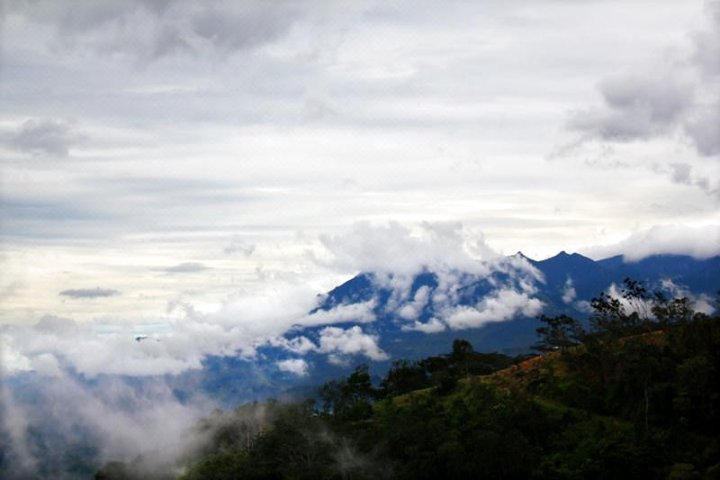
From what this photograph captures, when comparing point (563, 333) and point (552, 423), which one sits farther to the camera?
point (563, 333)

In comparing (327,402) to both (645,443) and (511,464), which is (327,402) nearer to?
(511,464)

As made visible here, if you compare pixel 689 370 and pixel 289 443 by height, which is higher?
pixel 689 370

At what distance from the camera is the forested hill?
101 m

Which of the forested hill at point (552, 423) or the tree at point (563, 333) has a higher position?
the tree at point (563, 333)

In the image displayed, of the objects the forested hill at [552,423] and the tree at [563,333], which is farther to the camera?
the tree at [563,333]

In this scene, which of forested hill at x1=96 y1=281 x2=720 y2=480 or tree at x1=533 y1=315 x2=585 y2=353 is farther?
tree at x1=533 y1=315 x2=585 y2=353

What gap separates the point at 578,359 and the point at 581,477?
46.2 metres

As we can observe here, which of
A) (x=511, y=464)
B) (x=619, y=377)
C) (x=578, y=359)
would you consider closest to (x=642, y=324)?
(x=578, y=359)

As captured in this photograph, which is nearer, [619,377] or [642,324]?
[619,377]

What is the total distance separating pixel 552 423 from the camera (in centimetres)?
11419

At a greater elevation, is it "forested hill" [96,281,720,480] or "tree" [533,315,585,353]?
"tree" [533,315,585,353]

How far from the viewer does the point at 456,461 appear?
104312mm

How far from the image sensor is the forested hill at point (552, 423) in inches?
3974

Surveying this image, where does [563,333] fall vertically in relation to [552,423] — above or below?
above
